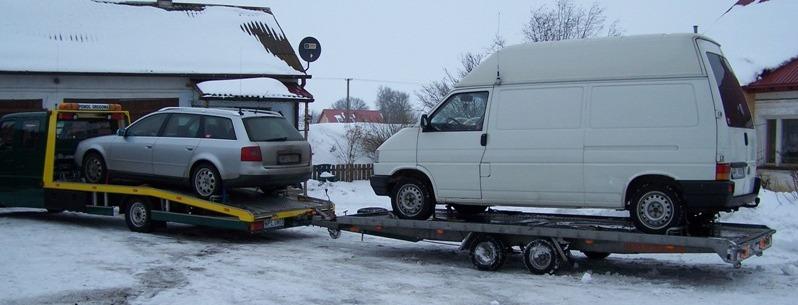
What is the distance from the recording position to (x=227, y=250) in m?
11.0

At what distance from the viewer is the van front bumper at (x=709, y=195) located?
8060 millimetres

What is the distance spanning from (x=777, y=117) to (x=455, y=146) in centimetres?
1214

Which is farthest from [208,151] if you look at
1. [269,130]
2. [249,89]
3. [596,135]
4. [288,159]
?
[249,89]

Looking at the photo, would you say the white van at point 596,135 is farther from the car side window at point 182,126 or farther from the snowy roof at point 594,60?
the car side window at point 182,126

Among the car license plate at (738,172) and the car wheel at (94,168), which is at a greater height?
the car license plate at (738,172)

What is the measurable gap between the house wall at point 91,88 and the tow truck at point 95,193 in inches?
200

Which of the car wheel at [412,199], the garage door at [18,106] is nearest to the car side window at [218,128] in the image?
the car wheel at [412,199]

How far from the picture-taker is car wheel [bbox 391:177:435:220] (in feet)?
33.1

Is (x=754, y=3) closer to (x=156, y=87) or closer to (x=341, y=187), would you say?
(x=341, y=187)

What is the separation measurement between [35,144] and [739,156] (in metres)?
11.4

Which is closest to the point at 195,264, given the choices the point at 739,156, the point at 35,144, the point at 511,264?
the point at 511,264

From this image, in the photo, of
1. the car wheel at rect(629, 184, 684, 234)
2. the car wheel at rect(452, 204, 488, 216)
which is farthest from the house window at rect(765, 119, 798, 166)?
the car wheel at rect(629, 184, 684, 234)

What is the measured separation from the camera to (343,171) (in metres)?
23.0

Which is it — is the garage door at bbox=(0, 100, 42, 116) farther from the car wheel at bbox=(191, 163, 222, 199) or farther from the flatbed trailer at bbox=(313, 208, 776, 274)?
the flatbed trailer at bbox=(313, 208, 776, 274)
